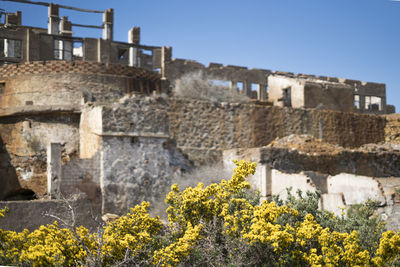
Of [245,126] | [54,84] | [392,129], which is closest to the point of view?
[54,84]

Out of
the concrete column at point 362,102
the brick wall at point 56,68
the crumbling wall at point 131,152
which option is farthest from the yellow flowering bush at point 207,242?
the concrete column at point 362,102

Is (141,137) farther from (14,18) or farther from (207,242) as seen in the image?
(14,18)

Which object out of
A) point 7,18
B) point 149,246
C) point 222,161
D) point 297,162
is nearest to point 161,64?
point 7,18

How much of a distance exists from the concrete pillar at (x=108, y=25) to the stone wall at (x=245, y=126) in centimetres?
738

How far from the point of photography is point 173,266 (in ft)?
20.0

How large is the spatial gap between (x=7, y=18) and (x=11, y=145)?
697 centimetres

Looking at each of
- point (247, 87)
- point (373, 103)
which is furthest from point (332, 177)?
point (373, 103)

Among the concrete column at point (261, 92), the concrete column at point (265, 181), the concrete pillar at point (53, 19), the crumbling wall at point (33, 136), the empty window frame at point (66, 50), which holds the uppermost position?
the concrete pillar at point (53, 19)

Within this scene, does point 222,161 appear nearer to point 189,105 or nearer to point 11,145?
point 189,105

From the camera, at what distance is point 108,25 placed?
20.9 meters

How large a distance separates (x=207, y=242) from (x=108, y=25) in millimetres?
15952

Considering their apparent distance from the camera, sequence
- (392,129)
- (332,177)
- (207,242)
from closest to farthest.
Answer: (207,242) → (332,177) → (392,129)

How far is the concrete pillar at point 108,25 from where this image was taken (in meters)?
20.8

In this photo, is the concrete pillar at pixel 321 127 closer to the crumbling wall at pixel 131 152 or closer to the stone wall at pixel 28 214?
the crumbling wall at pixel 131 152
